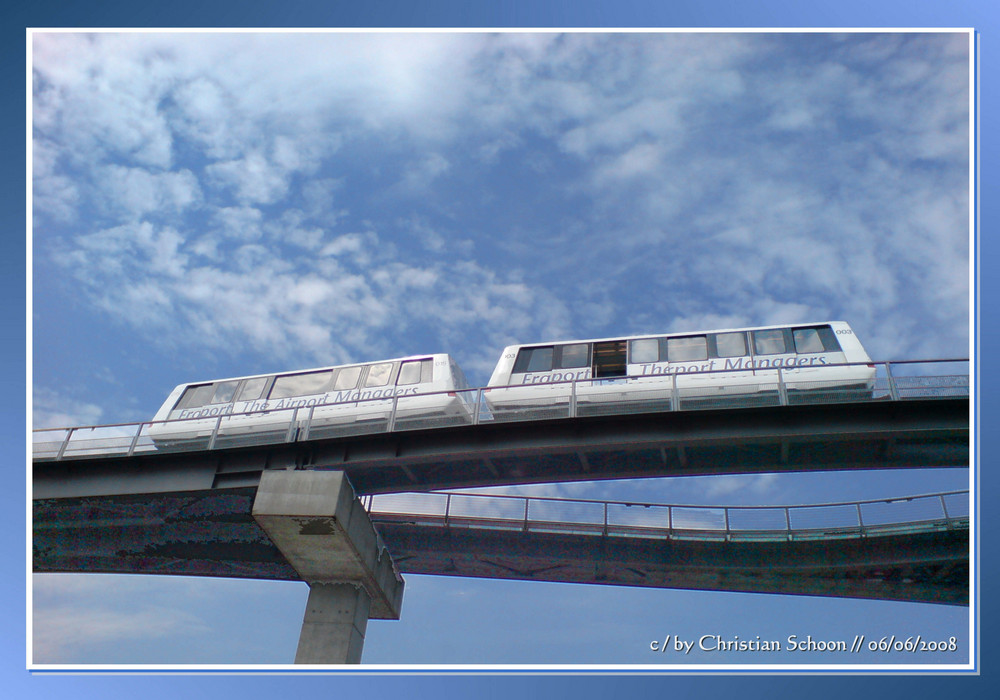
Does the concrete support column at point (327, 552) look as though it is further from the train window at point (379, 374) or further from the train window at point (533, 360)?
the train window at point (533, 360)

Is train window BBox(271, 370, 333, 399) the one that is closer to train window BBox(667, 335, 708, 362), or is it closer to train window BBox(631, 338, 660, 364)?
train window BBox(631, 338, 660, 364)

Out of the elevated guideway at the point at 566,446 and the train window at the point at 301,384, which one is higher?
the train window at the point at 301,384

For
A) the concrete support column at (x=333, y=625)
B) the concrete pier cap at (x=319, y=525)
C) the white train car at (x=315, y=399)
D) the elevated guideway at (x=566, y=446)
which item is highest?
the white train car at (x=315, y=399)

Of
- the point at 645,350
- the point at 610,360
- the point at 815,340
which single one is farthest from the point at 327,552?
the point at 815,340

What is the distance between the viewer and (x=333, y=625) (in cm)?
1736

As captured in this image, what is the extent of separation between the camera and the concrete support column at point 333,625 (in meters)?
17.0

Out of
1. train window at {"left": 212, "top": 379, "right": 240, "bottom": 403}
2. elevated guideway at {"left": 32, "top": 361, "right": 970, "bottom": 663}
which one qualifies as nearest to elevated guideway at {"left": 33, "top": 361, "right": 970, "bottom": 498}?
elevated guideway at {"left": 32, "top": 361, "right": 970, "bottom": 663}

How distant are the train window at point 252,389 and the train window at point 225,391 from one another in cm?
29

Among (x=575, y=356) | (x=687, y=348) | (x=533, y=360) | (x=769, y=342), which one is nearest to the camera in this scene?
(x=769, y=342)

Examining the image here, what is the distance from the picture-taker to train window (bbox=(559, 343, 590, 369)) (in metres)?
21.3

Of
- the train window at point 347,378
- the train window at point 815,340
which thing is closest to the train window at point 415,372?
the train window at point 347,378

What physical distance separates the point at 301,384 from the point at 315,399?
1126 mm

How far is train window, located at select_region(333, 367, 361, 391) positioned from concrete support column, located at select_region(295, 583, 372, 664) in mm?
6212

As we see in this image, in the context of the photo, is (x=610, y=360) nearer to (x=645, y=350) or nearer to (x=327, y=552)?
(x=645, y=350)
